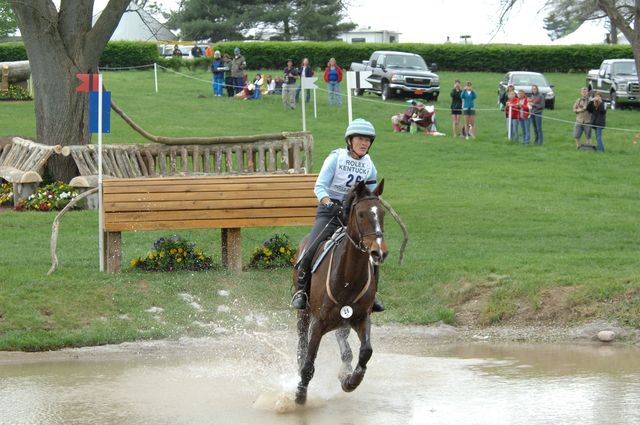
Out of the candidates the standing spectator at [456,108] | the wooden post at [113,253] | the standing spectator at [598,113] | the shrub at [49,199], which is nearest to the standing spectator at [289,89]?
the standing spectator at [456,108]

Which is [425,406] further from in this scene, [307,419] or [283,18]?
[283,18]

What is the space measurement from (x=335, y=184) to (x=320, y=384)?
2193 mm

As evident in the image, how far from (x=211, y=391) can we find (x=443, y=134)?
82.9 ft

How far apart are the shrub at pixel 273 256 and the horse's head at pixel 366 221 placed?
20.8 feet

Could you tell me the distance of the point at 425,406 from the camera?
9547 millimetres

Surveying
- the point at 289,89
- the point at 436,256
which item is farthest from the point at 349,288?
the point at 289,89

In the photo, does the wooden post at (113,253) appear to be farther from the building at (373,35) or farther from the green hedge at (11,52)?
the building at (373,35)

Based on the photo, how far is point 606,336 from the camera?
1256cm

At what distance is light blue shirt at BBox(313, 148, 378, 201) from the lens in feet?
32.5

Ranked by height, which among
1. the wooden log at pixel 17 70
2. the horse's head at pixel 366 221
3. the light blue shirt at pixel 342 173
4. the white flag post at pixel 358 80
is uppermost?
the wooden log at pixel 17 70

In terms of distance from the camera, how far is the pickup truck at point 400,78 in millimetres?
43156

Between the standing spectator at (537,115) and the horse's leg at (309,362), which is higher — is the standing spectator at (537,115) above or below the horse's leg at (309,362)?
above

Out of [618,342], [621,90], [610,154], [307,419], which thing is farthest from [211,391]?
[621,90]

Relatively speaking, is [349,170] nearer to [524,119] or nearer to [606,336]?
[606,336]
